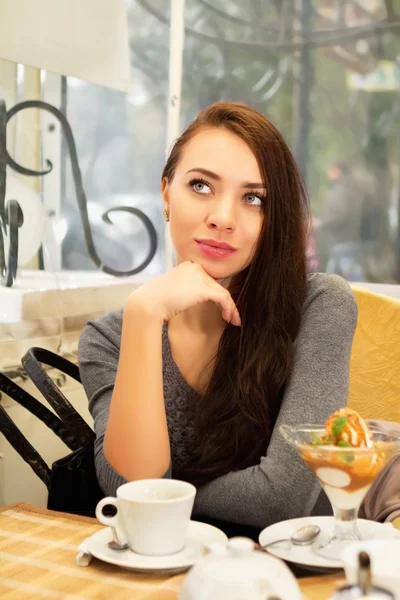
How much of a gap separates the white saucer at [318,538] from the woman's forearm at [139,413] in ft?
1.01

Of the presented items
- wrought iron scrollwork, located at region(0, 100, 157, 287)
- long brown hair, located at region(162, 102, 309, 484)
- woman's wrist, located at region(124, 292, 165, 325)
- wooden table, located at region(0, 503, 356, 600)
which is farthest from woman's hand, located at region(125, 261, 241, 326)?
wrought iron scrollwork, located at region(0, 100, 157, 287)

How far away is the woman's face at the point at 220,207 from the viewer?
1393 millimetres

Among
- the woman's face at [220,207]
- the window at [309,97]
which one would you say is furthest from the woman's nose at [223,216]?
the window at [309,97]

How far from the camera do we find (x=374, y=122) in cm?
304

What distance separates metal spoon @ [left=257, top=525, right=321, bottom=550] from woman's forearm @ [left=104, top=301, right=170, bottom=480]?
35 cm

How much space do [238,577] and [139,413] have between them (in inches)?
24.0

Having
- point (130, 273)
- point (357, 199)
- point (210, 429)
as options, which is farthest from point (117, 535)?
point (357, 199)

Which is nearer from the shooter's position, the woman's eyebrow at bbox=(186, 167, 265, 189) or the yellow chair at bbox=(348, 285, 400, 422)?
the woman's eyebrow at bbox=(186, 167, 265, 189)

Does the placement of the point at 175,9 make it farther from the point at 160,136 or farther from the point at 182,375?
the point at 182,375

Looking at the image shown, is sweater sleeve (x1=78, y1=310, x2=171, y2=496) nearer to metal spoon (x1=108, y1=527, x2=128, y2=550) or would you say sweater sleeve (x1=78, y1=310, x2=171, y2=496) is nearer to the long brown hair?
the long brown hair

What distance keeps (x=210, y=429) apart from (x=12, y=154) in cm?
106

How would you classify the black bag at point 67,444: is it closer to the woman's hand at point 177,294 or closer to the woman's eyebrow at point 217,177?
the woman's hand at point 177,294

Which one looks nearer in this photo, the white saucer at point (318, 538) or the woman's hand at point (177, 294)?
the white saucer at point (318, 538)

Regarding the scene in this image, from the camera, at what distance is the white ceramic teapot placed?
1.99 ft
